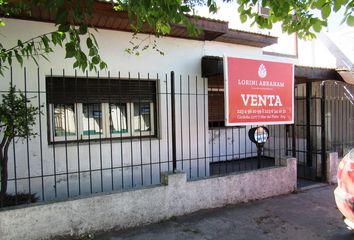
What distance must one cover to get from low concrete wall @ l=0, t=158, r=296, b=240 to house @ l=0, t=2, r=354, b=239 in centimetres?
8

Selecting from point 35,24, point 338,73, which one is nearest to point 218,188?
point 35,24

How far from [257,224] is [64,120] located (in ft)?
13.1

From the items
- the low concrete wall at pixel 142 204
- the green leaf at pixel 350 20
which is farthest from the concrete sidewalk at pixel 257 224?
the green leaf at pixel 350 20

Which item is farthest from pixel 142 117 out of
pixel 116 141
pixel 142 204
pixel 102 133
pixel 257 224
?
pixel 257 224

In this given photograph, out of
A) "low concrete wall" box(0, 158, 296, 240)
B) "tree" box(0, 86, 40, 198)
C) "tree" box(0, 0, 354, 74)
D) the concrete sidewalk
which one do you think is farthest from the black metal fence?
"tree" box(0, 0, 354, 74)

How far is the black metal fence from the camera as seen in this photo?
5.45 m

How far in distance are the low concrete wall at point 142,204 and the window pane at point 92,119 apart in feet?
6.59

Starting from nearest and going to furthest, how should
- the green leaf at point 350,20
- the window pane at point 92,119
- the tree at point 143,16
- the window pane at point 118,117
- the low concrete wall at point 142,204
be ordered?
the tree at point 143,16 → the green leaf at point 350,20 → the low concrete wall at point 142,204 → the window pane at point 92,119 → the window pane at point 118,117

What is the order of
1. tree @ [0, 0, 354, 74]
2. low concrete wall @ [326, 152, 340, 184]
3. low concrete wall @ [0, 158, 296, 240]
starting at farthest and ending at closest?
1. low concrete wall @ [326, 152, 340, 184]
2. low concrete wall @ [0, 158, 296, 240]
3. tree @ [0, 0, 354, 74]

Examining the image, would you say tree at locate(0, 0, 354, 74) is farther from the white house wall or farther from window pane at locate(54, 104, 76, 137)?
window pane at locate(54, 104, 76, 137)

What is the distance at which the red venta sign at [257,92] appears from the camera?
5.73 metres

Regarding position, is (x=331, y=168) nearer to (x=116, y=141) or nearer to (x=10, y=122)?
(x=116, y=141)

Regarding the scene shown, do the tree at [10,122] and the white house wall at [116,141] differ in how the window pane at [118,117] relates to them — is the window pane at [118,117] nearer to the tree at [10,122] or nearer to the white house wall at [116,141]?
the white house wall at [116,141]

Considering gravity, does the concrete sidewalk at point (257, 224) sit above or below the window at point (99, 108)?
below
